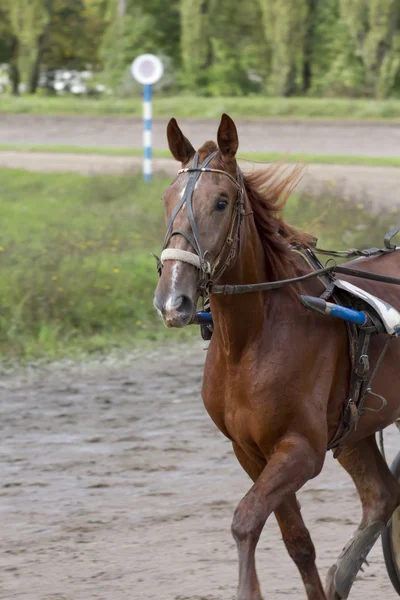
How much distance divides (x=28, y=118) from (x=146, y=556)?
777 inches

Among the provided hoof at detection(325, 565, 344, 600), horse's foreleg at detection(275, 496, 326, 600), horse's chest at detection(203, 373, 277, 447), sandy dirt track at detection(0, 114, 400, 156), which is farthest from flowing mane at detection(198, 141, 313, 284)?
sandy dirt track at detection(0, 114, 400, 156)

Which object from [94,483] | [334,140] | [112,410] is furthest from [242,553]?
[334,140]

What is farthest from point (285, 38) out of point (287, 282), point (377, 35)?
point (287, 282)

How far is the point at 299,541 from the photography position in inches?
164

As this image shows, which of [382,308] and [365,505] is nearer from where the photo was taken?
[382,308]

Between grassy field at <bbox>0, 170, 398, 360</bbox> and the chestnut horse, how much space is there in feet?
17.4

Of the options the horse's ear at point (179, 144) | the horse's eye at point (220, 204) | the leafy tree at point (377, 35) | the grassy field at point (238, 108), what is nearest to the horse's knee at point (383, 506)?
the horse's eye at point (220, 204)

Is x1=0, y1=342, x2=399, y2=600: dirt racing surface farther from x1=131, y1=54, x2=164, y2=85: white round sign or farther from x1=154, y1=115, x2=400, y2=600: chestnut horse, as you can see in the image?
x1=131, y1=54, x2=164, y2=85: white round sign

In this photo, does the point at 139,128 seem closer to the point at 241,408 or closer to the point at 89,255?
the point at 89,255

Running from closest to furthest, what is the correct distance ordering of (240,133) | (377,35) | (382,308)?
1. (382,308)
2. (240,133)
3. (377,35)

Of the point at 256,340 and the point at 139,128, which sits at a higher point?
the point at 256,340

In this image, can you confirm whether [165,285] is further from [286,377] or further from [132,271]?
[132,271]

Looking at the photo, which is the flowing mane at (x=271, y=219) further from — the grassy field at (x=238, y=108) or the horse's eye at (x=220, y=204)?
the grassy field at (x=238, y=108)

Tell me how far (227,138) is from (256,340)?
2.38 ft
